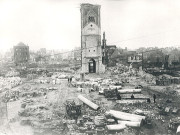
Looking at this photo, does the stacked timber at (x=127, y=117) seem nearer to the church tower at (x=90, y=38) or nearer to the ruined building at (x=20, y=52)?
the church tower at (x=90, y=38)

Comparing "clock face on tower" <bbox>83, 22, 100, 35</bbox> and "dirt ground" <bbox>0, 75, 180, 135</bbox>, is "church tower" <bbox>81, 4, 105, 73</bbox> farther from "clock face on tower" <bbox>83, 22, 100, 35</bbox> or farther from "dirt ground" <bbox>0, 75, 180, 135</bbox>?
"dirt ground" <bbox>0, 75, 180, 135</bbox>

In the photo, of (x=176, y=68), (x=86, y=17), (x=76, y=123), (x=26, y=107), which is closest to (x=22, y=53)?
(x=86, y=17)

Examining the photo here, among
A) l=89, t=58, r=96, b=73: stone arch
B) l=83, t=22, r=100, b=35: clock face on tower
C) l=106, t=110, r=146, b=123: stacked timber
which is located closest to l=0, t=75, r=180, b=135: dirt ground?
l=106, t=110, r=146, b=123: stacked timber

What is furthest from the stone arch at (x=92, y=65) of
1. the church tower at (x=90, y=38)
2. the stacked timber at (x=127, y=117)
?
the stacked timber at (x=127, y=117)

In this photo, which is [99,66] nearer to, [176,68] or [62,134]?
[176,68]

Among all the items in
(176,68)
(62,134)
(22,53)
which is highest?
(22,53)

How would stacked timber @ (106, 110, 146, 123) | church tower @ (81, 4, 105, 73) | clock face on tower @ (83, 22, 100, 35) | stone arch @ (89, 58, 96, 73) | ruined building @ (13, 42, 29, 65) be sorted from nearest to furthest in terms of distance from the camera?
stacked timber @ (106, 110, 146, 123) → church tower @ (81, 4, 105, 73) → clock face on tower @ (83, 22, 100, 35) → stone arch @ (89, 58, 96, 73) → ruined building @ (13, 42, 29, 65)

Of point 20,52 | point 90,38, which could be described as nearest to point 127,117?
point 90,38
